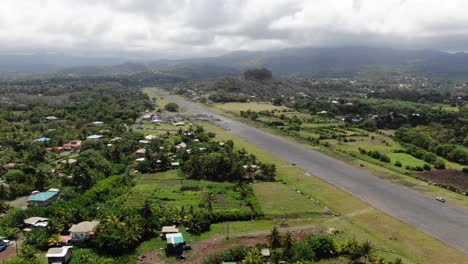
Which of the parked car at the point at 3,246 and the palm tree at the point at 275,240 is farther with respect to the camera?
the palm tree at the point at 275,240

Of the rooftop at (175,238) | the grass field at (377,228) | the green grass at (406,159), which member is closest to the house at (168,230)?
the rooftop at (175,238)

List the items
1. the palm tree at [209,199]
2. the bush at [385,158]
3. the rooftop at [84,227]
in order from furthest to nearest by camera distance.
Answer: the bush at [385,158], the palm tree at [209,199], the rooftop at [84,227]

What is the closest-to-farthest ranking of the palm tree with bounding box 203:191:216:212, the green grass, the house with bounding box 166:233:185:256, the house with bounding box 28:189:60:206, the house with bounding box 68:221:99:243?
the house with bounding box 166:233:185:256 < the house with bounding box 68:221:99:243 < the palm tree with bounding box 203:191:216:212 < the house with bounding box 28:189:60:206 < the green grass

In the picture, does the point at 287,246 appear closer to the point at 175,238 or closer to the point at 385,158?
the point at 175,238

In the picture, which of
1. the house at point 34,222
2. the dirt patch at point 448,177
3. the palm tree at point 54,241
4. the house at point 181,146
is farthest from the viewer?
the house at point 181,146

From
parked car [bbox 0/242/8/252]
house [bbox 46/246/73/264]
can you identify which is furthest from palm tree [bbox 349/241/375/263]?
parked car [bbox 0/242/8/252]

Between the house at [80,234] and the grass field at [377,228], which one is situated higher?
the house at [80,234]

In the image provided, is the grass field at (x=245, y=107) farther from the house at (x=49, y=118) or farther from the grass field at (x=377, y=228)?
the grass field at (x=377, y=228)

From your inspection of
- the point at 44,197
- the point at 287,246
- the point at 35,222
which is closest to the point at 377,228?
the point at 287,246

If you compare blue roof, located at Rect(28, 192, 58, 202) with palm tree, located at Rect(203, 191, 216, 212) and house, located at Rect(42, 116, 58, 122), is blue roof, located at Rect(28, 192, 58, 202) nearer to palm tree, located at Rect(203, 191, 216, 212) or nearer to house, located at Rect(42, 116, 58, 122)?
palm tree, located at Rect(203, 191, 216, 212)
